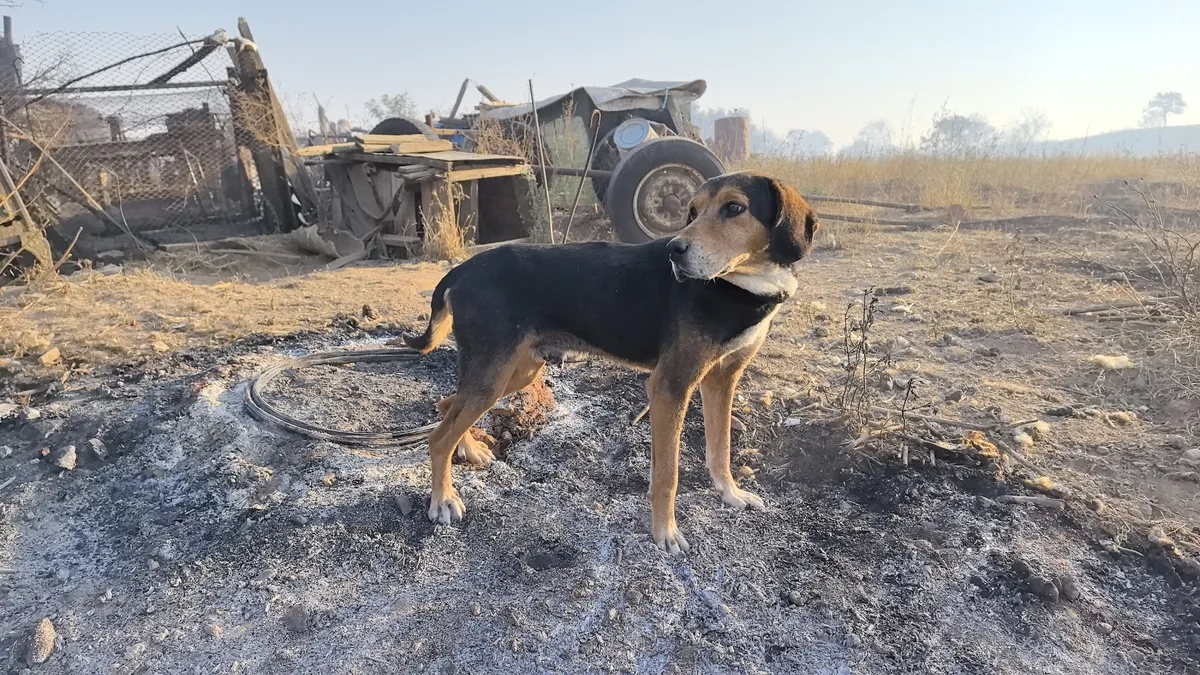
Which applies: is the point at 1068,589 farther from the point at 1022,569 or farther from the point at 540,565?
the point at 540,565

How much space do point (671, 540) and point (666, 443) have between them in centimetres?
46

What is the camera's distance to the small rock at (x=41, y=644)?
247cm

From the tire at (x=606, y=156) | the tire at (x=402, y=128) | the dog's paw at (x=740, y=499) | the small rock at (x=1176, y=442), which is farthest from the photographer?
the tire at (x=402, y=128)

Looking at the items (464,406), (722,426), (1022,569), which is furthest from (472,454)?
(1022,569)

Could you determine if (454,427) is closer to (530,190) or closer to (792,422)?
(792,422)

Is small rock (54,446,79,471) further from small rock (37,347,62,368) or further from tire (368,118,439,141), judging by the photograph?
tire (368,118,439,141)

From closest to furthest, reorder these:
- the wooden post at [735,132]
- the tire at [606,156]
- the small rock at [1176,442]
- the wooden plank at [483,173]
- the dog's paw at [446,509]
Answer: the dog's paw at [446,509]
the small rock at [1176,442]
the wooden plank at [483,173]
the tire at [606,156]
the wooden post at [735,132]

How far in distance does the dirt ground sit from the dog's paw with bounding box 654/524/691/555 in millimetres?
49

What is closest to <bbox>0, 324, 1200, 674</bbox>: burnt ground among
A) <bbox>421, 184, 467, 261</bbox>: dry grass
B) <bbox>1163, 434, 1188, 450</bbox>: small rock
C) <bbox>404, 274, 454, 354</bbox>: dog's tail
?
<bbox>404, 274, 454, 354</bbox>: dog's tail

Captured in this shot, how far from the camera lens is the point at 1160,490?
3406 millimetres

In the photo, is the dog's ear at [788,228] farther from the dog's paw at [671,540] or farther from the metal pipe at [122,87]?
the metal pipe at [122,87]

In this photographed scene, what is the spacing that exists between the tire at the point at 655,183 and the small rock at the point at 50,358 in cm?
586

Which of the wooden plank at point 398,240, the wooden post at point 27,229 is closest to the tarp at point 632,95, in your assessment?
the wooden plank at point 398,240

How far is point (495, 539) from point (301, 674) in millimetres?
976
